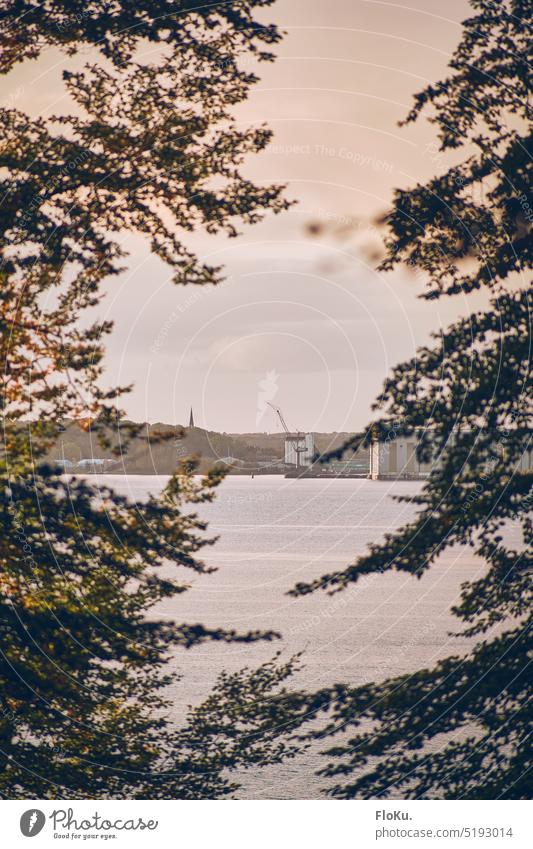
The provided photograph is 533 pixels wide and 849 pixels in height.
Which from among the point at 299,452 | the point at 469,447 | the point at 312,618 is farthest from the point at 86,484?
the point at 312,618

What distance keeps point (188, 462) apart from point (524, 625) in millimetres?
5198

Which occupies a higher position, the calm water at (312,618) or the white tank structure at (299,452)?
the white tank structure at (299,452)

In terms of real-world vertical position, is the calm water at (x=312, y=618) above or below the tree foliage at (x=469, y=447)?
below

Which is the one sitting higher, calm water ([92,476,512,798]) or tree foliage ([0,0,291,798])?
tree foliage ([0,0,291,798])

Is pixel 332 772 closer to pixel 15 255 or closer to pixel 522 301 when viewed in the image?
pixel 522 301

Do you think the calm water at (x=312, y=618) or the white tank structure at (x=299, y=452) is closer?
the white tank structure at (x=299, y=452)

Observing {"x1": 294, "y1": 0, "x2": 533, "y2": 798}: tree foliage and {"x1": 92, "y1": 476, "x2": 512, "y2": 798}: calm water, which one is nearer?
{"x1": 294, "y1": 0, "x2": 533, "y2": 798}: tree foliage

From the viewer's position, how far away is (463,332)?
12.9 meters

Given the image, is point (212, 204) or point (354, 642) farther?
point (354, 642)

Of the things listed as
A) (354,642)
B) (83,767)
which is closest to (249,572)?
(354,642)

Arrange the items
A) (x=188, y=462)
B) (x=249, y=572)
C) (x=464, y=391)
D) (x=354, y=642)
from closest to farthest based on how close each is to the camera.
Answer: (x=464, y=391)
(x=188, y=462)
(x=354, y=642)
(x=249, y=572)

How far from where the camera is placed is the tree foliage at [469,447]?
41.6 feet

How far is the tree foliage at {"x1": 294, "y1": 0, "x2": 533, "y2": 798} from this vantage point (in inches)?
499

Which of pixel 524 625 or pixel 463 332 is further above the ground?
pixel 463 332
